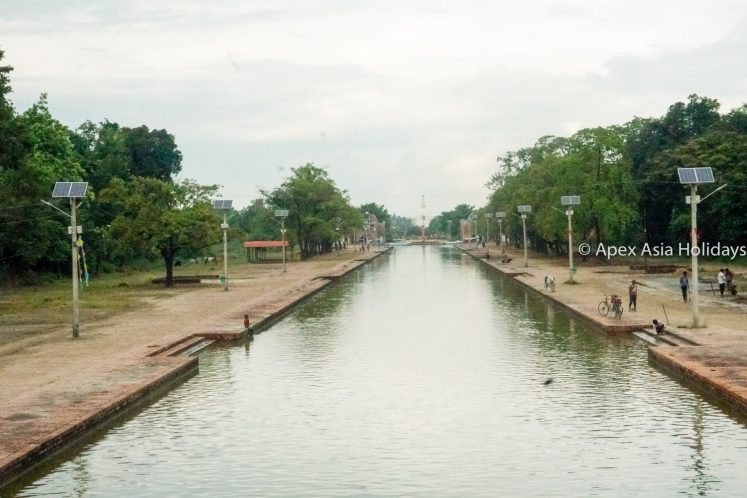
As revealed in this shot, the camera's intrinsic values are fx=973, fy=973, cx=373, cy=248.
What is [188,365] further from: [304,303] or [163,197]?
[163,197]

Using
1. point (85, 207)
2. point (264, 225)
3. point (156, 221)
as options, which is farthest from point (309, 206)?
point (156, 221)

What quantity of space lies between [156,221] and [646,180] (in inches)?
1636

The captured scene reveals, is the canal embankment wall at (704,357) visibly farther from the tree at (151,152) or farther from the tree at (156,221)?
the tree at (151,152)

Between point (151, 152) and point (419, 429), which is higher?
point (151, 152)

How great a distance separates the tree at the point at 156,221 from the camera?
2235 inches

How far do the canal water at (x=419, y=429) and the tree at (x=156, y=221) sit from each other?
28.1m

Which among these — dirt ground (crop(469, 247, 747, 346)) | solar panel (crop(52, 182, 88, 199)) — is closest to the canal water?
dirt ground (crop(469, 247, 747, 346))

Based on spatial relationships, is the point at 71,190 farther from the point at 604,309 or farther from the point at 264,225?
the point at 264,225

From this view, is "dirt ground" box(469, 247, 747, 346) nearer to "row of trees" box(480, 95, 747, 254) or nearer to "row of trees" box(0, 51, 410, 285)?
"row of trees" box(480, 95, 747, 254)

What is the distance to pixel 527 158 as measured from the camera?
122 meters

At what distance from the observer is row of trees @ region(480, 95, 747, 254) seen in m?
65.1

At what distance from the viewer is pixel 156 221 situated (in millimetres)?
56938

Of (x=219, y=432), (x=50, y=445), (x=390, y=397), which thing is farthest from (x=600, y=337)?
(x=50, y=445)

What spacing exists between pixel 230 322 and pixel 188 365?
10.0m
